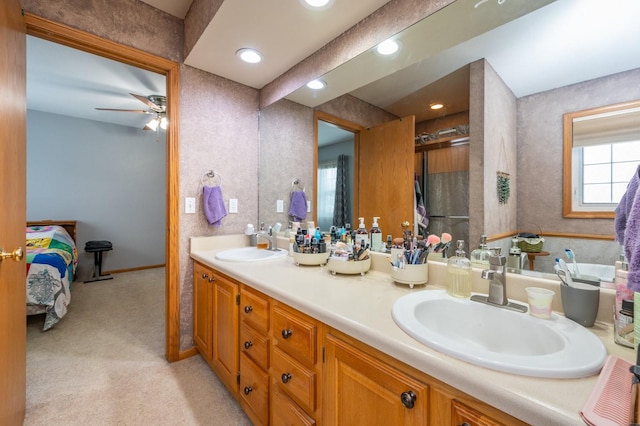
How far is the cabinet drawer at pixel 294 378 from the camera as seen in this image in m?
0.96

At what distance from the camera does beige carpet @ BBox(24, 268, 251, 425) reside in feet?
4.85

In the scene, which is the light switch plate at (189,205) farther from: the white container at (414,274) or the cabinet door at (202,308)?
the white container at (414,274)

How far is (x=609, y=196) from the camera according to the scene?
0.81 meters

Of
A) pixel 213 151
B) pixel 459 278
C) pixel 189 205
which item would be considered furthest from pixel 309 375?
pixel 213 151

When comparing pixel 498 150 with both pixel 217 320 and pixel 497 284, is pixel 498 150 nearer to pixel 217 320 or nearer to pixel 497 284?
pixel 497 284

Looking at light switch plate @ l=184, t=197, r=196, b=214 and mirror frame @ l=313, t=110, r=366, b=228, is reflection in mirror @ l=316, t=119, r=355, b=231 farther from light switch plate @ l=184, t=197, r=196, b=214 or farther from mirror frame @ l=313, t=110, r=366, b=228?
light switch plate @ l=184, t=197, r=196, b=214

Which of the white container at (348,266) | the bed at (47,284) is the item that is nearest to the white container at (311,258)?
the white container at (348,266)

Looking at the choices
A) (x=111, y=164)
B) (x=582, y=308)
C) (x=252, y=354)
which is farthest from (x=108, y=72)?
(x=582, y=308)

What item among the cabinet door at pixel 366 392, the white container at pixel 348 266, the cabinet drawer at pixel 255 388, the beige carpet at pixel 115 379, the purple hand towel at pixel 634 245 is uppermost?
the purple hand towel at pixel 634 245

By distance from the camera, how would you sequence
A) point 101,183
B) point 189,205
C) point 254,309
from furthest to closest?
point 101,183 → point 189,205 → point 254,309

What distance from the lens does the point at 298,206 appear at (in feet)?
7.12

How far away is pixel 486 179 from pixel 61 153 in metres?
5.75

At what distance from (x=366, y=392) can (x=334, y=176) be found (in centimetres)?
131

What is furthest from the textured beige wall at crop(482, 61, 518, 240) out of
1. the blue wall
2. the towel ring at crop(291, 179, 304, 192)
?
the blue wall
